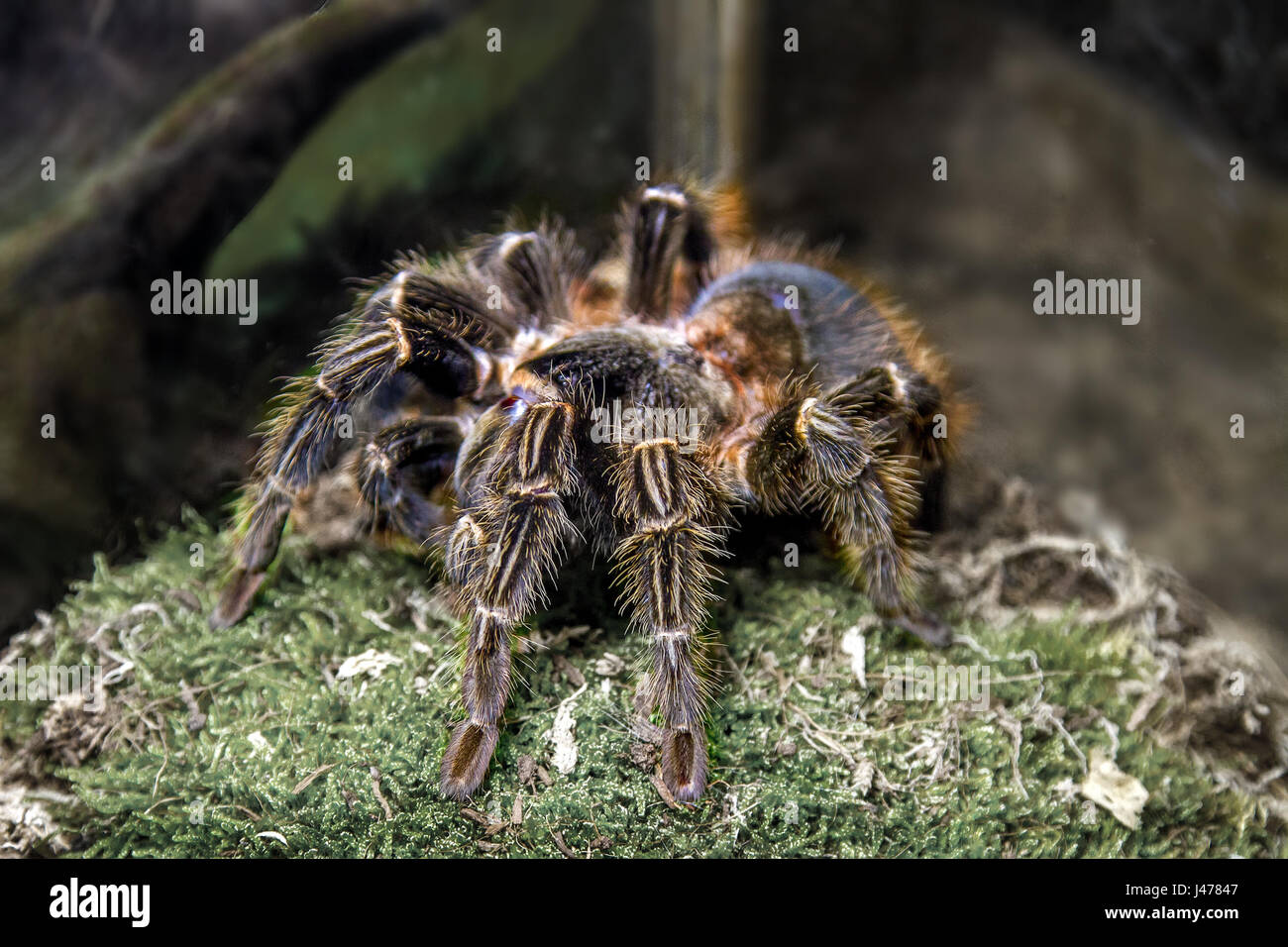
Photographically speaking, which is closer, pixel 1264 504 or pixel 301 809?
pixel 301 809

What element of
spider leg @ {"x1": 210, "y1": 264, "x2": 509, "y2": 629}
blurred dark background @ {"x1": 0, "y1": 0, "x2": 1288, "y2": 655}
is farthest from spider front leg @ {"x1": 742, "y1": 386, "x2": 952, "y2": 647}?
blurred dark background @ {"x1": 0, "y1": 0, "x2": 1288, "y2": 655}

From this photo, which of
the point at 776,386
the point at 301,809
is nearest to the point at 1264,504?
the point at 776,386

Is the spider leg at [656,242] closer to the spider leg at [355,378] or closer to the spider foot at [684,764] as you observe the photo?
the spider leg at [355,378]

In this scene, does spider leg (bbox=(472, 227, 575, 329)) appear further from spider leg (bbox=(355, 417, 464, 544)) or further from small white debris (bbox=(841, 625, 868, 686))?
small white debris (bbox=(841, 625, 868, 686))
